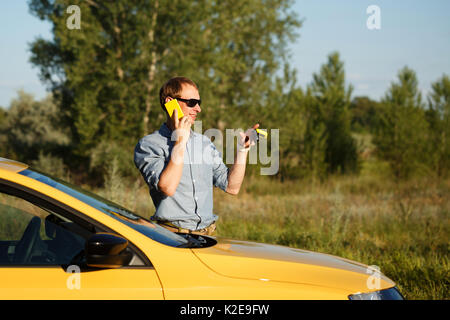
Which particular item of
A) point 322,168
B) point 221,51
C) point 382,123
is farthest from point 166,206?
point 382,123

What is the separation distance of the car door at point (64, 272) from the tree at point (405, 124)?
2495 cm

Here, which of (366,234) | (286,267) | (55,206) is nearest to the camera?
(55,206)

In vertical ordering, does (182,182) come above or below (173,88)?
below

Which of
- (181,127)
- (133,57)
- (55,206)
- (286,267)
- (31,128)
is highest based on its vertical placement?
(133,57)

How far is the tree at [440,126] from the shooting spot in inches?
1002

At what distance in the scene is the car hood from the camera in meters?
2.35

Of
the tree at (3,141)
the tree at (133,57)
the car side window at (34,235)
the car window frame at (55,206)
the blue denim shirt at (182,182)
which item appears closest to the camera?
the car window frame at (55,206)

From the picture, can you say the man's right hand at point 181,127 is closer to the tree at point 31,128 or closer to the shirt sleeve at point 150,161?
the shirt sleeve at point 150,161

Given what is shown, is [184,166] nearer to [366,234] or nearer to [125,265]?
[125,265]

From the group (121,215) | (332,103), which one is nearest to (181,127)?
(121,215)

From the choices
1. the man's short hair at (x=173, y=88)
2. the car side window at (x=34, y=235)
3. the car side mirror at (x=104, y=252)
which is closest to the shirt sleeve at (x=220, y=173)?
the man's short hair at (x=173, y=88)

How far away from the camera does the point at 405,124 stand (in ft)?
83.0

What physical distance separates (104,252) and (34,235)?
2.36 feet

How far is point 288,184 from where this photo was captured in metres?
20.3
